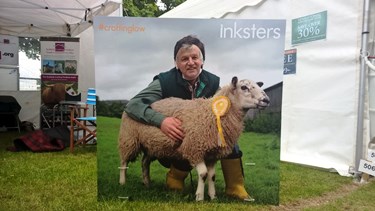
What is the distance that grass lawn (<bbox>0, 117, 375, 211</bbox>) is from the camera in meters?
Answer: 3.18

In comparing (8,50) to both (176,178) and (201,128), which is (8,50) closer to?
(176,178)

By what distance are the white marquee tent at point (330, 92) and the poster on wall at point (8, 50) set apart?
7840 millimetres

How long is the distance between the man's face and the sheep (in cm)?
25

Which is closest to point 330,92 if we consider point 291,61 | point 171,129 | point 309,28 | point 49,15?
point 291,61

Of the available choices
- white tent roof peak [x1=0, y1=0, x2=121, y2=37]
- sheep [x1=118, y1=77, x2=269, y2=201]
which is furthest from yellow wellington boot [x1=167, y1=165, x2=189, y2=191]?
white tent roof peak [x1=0, y1=0, x2=121, y2=37]

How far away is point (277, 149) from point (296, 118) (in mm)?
2422

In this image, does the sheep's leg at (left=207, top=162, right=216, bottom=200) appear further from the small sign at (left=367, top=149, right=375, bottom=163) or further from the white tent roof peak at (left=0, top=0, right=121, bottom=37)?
the white tent roof peak at (left=0, top=0, right=121, bottom=37)

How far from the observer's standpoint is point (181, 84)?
123 inches

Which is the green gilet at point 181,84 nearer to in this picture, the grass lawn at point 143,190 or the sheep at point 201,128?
the sheep at point 201,128

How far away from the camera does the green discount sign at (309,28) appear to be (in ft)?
16.7

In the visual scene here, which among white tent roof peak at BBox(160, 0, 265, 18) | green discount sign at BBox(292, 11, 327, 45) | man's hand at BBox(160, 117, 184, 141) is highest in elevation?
white tent roof peak at BBox(160, 0, 265, 18)

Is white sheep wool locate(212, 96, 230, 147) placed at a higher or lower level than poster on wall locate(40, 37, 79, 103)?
lower

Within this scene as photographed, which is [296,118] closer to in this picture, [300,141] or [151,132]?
[300,141]

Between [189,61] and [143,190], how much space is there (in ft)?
3.91
